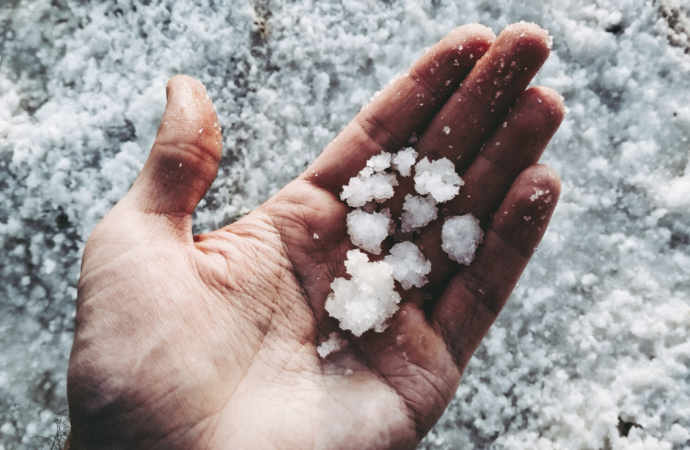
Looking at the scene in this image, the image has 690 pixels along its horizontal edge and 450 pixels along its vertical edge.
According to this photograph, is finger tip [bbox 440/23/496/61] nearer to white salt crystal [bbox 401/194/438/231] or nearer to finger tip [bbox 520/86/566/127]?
finger tip [bbox 520/86/566/127]

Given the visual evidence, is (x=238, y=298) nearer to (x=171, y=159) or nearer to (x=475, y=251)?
(x=171, y=159)

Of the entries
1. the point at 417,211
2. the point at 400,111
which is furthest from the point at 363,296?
the point at 400,111

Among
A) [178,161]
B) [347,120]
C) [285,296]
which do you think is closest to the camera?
[178,161]

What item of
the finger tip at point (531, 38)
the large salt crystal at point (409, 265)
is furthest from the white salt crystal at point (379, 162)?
the finger tip at point (531, 38)

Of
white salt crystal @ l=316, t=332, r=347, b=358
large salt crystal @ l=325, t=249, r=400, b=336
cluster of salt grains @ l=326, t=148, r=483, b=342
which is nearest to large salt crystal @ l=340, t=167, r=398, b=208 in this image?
cluster of salt grains @ l=326, t=148, r=483, b=342

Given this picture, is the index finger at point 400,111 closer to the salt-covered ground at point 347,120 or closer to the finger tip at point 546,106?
the finger tip at point 546,106

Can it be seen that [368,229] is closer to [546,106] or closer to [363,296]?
[363,296]

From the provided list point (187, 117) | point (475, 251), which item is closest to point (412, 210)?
point (475, 251)
